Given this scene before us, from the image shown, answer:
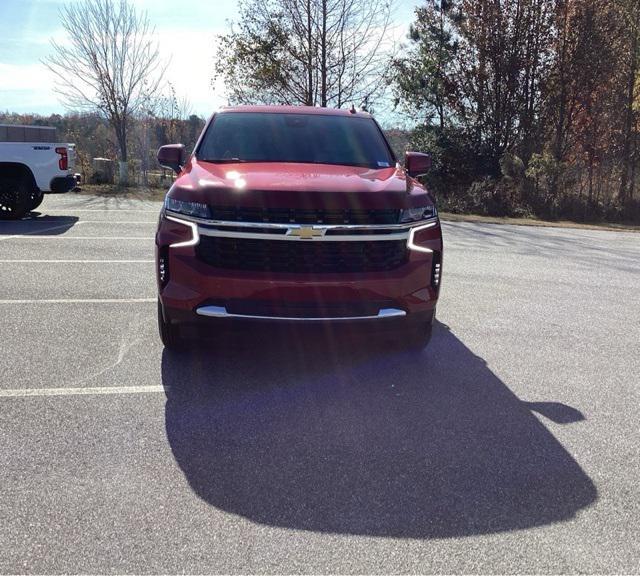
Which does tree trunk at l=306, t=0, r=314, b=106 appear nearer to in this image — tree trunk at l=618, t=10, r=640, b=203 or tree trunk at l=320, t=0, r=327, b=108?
tree trunk at l=320, t=0, r=327, b=108

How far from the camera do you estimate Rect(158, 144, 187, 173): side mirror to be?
5.36 m

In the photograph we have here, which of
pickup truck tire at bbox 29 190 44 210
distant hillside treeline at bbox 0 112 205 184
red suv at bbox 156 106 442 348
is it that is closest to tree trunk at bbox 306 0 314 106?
distant hillside treeline at bbox 0 112 205 184

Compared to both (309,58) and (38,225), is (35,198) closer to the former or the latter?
(38,225)

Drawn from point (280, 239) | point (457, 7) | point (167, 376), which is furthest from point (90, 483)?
point (457, 7)

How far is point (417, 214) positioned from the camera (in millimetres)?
4188

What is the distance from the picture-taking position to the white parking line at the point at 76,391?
3.83 meters

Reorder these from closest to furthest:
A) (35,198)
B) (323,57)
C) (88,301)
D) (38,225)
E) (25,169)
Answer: (88,301), (38,225), (25,169), (35,198), (323,57)

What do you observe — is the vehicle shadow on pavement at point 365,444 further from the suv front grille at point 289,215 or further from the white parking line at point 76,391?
the suv front grille at point 289,215

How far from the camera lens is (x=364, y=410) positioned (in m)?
3.72

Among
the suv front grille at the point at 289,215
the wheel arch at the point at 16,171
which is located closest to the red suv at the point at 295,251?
the suv front grille at the point at 289,215

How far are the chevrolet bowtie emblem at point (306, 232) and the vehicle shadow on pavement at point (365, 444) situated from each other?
0.66 meters

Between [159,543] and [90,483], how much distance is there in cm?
61

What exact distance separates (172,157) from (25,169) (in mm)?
8373

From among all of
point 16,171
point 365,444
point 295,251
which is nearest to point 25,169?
point 16,171
